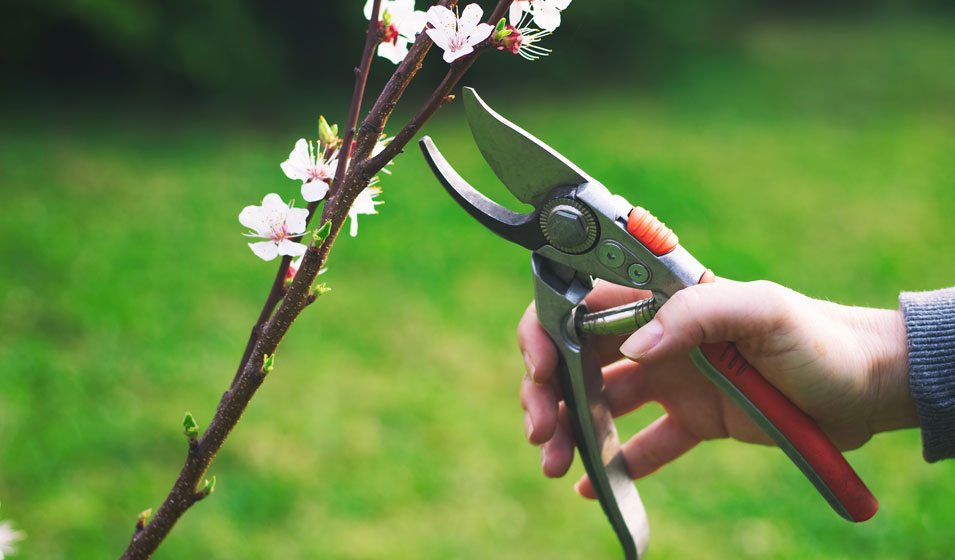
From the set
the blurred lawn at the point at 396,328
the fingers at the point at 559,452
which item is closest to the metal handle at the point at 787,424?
the fingers at the point at 559,452

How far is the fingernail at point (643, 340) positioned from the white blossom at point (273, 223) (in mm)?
471

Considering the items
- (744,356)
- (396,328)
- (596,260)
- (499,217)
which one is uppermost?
(396,328)

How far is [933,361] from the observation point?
4.28 feet

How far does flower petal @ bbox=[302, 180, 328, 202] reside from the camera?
3.01 feet

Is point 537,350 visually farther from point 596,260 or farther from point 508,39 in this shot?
point 508,39

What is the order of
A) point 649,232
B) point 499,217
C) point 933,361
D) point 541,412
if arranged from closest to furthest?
1. point 649,232
2. point 499,217
3. point 933,361
4. point 541,412

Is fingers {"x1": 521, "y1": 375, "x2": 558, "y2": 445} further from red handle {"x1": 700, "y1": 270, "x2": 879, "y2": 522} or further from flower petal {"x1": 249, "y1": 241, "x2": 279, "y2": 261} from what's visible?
flower petal {"x1": 249, "y1": 241, "x2": 279, "y2": 261}

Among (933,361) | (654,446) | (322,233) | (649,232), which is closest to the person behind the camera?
(322,233)

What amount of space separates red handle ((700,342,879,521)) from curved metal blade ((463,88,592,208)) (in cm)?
31

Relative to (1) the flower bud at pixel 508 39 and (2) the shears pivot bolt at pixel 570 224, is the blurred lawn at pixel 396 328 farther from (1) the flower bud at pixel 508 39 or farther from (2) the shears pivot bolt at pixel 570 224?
(1) the flower bud at pixel 508 39

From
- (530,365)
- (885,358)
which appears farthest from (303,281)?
(885,358)

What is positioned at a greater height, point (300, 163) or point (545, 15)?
point (300, 163)

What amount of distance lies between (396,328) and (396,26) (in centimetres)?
271

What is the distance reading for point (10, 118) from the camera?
5.38 m
